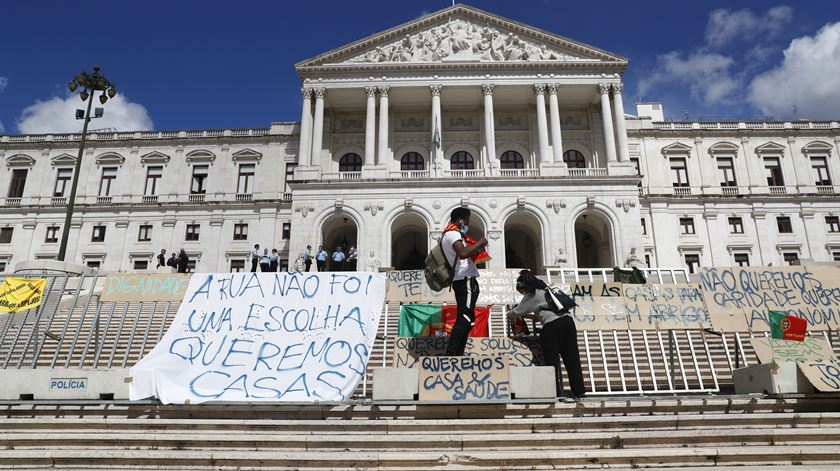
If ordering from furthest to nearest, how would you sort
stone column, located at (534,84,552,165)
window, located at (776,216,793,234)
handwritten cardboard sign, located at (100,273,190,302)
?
1. window, located at (776,216,793,234)
2. stone column, located at (534,84,552,165)
3. handwritten cardboard sign, located at (100,273,190,302)

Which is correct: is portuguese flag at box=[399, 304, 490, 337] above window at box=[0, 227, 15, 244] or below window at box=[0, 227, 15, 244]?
below

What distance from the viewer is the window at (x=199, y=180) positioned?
39125 millimetres

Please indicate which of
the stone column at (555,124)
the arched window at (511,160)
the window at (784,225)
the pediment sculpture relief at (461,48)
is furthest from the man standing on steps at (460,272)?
the window at (784,225)

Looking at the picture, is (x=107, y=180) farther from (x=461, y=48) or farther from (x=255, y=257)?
(x=461, y=48)

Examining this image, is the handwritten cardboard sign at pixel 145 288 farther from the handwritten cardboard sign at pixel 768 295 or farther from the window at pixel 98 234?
the window at pixel 98 234

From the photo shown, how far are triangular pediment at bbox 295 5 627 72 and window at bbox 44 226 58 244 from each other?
20791 millimetres

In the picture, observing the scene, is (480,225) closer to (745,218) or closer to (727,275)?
(745,218)

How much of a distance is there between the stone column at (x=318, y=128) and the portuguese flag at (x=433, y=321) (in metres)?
24.6

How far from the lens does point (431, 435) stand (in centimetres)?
604

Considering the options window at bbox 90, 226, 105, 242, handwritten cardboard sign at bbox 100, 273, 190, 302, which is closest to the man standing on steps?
handwritten cardboard sign at bbox 100, 273, 190, 302

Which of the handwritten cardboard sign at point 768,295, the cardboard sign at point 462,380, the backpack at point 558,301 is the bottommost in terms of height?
the cardboard sign at point 462,380

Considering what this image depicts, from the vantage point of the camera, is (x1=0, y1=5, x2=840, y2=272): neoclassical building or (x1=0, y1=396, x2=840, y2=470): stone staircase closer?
(x1=0, y1=396, x2=840, y2=470): stone staircase

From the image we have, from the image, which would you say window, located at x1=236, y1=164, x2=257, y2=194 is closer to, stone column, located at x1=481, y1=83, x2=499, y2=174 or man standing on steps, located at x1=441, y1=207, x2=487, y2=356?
stone column, located at x1=481, y1=83, x2=499, y2=174

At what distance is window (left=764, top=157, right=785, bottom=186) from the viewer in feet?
125
